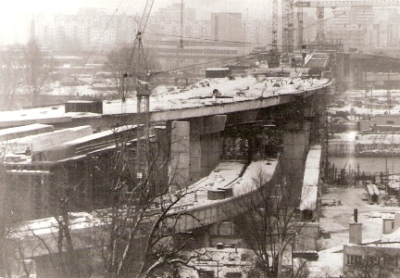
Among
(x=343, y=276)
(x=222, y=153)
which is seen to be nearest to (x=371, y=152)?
(x=222, y=153)

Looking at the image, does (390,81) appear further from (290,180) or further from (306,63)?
(290,180)

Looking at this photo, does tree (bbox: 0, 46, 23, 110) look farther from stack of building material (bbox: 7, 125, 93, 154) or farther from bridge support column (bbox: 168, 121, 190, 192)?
stack of building material (bbox: 7, 125, 93, 154)

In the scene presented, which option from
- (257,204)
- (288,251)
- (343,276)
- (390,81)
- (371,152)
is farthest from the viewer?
(390,81)

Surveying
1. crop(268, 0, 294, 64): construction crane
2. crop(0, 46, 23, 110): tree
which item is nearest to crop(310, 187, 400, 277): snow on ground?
crop(0, 46, 23, 110): tree

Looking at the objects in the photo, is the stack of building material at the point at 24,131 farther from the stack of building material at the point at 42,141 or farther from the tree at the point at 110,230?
the tree at the point at 110,230

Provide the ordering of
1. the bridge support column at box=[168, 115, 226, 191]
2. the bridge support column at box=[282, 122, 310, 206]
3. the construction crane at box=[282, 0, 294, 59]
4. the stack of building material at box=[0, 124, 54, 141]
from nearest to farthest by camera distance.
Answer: the stack of building material at box=[0, 124, 54, 141]
the bridge support column at box=[168, 115, 226, 191]
the bridge support column at box=[282, 122, 310, 206]
the construction crane at box=[282, 0, 294, 59]
